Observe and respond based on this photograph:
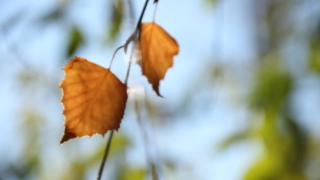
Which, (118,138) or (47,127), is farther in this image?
(47,127)

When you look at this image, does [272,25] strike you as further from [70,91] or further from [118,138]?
[70,91]

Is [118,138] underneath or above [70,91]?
underneath

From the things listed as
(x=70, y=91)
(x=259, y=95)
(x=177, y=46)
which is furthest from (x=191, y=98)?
(x=70, y=91)

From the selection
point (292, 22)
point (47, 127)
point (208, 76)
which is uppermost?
point (292, 22)
